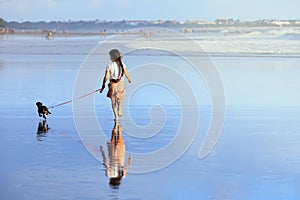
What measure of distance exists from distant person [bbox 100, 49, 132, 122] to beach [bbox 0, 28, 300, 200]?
0.40 m

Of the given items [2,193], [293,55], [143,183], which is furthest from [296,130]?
[293,55]

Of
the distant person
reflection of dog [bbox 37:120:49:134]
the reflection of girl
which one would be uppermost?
the distant person

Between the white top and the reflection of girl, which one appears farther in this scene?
the white top

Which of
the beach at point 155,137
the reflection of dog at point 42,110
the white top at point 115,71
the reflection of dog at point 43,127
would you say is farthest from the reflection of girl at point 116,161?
the reflection of dog at point 42,110

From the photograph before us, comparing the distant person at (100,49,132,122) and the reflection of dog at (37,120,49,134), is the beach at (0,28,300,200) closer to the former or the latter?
the reflection of dog at (37,120,49,134)

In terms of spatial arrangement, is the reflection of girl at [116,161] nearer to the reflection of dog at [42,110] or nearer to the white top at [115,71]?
the white top at [115,71]

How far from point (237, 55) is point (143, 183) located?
1267 inches

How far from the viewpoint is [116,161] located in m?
10.7

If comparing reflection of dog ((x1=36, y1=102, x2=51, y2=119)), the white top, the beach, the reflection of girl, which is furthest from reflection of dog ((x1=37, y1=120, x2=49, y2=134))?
the white top

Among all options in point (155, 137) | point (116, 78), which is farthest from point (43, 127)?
point (155, 137)

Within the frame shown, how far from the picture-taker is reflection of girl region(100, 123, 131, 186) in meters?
9.59

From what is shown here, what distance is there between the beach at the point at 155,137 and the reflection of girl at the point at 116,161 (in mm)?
105

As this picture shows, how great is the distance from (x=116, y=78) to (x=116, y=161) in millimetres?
4678

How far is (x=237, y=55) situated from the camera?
40.8 meters
